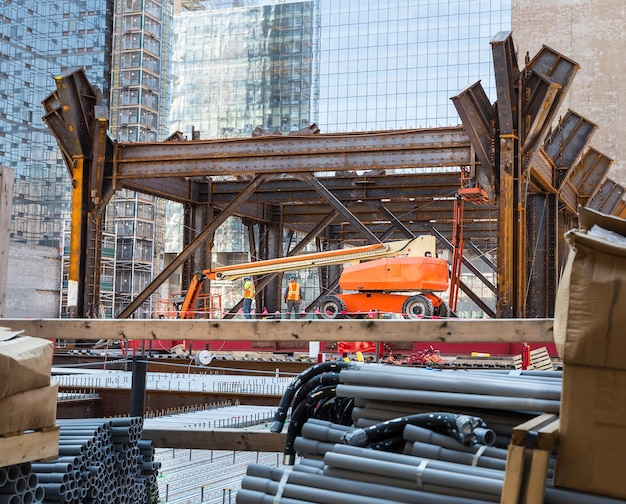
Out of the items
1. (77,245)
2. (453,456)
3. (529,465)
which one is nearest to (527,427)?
(529,465)

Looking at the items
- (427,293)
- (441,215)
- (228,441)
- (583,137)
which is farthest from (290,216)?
(228,441)

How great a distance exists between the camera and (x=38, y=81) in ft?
171

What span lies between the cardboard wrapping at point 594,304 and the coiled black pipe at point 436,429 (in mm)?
492

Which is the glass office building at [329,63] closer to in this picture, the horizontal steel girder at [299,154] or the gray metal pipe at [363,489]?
the horizontal steel girder at [299,154]

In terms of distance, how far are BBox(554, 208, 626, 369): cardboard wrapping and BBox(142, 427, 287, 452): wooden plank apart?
11.2 feet

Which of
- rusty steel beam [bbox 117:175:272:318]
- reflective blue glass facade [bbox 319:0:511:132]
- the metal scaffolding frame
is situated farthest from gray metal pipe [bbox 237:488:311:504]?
reflective blue glass facade [bbox 319:0:511:132]

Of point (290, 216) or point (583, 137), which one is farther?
point (290, 216)

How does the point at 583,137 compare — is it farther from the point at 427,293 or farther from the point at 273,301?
the point at 273,301

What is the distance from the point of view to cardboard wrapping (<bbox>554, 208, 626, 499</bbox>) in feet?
7.89

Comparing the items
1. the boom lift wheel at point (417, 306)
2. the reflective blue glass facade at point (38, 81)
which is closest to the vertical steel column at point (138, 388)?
the boom lift wheel at point (417, 306)

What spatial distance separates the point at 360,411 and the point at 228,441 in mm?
2640

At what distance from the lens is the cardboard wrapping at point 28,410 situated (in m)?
3.39

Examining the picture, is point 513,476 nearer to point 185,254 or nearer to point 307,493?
point 307,493

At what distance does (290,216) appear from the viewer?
28578mm
